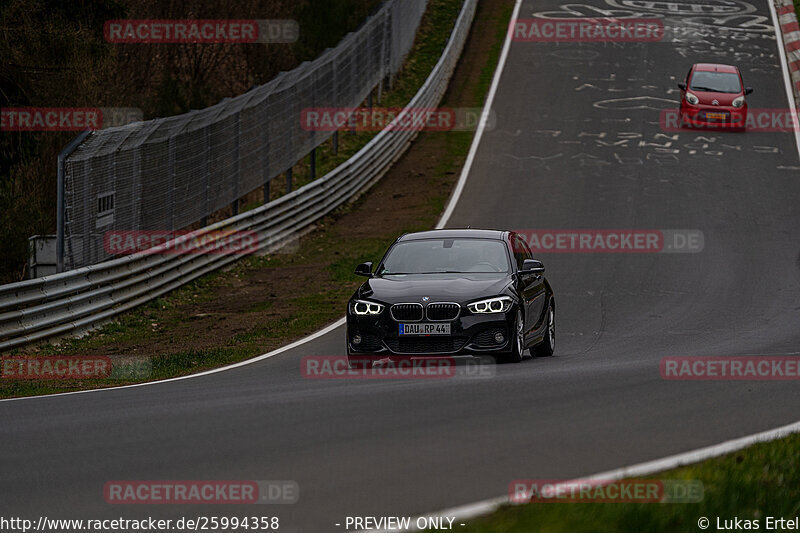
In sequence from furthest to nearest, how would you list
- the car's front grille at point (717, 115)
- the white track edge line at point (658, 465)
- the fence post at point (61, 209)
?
1. the car's front grille at point (717, 115)
2. the fence post at point (61, 209)
3. the white track edge line at point (658, 465)

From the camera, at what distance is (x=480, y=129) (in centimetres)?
3694

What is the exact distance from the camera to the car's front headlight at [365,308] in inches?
482

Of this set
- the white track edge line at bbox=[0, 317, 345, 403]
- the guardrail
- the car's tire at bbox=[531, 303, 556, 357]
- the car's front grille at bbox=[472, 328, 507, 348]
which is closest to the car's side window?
the car's tire at bbox=[531, 303, 556, 357]

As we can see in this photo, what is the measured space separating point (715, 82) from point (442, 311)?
2568cm

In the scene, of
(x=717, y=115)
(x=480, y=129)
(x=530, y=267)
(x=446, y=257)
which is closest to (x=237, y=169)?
(x=446, y=257)

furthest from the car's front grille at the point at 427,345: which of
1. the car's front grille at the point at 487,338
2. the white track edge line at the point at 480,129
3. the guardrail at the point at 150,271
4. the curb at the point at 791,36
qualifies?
the curb at the point at 791,36

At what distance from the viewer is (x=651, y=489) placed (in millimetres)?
6211

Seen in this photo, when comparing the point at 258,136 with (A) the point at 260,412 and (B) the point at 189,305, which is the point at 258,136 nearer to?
(B) the point at 189,305

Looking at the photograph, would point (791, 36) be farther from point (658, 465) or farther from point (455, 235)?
point (658, 465)

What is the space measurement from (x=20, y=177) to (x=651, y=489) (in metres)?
26.0

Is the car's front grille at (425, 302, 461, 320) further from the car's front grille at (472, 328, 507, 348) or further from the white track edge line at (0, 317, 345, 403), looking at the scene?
the white track edge line at (0, 317, 345, 403)

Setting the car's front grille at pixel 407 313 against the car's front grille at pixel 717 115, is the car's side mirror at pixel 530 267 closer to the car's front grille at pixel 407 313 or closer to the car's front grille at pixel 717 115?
the car's front grille at pixel 407 313

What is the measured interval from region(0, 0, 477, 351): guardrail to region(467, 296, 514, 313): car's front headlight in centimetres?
657

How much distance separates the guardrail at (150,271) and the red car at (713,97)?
914cm
